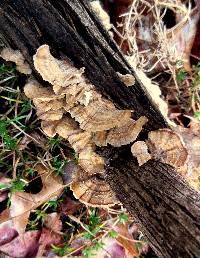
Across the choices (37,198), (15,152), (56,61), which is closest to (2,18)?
(56,61)

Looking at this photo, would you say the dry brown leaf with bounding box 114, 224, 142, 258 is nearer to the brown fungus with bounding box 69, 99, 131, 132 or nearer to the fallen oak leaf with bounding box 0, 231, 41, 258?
the fallen oak leaf with bounding box 0, 231, 41, 258

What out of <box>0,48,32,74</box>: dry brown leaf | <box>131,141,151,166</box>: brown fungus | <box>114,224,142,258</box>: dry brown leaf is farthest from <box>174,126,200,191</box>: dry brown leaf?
<box>0,48,32,74</box>: dry brown leaf

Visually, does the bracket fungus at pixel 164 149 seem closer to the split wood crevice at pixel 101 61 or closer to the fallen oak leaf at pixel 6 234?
the split wood crevice at pixel 101 61

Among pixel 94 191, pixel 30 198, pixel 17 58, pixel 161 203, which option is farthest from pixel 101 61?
pixel 30 198

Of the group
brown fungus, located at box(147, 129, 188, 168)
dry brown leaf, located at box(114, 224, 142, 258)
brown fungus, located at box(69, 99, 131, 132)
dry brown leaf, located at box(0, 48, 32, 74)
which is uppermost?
dry brown leaf, located at box(0, 48, 32, 74)

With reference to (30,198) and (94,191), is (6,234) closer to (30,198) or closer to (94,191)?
(30,198)

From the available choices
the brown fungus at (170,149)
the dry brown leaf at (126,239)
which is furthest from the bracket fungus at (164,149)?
the dry brown leaf at (126,239)
